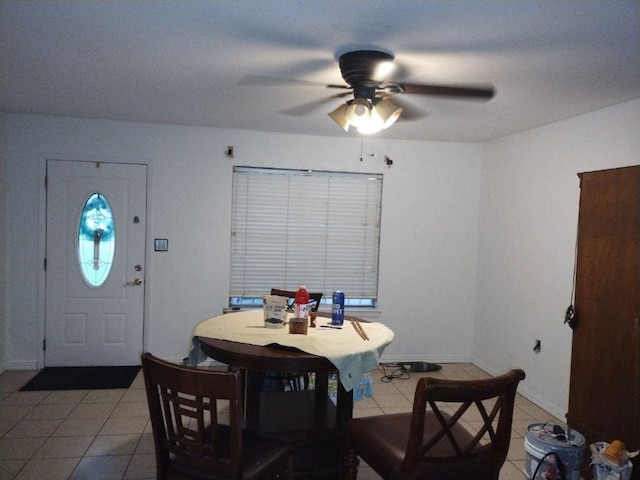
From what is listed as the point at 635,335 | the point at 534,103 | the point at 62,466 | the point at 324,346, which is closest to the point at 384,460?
the point at 324,346

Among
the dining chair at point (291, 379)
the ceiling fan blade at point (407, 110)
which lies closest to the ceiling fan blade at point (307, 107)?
the ceiling fan blade at point (407, 110)

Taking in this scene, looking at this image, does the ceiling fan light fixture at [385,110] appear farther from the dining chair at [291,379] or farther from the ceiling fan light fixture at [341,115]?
the dining chair at [291,379]

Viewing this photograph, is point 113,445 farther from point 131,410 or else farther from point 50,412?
point 50,412

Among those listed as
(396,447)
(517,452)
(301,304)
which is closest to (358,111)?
(301,304)

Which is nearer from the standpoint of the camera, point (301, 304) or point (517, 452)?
point (301, 304)

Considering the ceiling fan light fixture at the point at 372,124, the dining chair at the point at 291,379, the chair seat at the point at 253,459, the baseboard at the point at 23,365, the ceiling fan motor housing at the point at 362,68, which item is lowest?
the baseboard at the point at 23,365

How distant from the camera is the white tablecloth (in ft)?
7.34

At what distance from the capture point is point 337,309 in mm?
2863

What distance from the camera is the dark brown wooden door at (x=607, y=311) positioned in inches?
105

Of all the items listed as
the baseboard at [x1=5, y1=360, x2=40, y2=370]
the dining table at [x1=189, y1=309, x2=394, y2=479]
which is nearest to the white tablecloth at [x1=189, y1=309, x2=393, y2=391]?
the dining table at [x1=189, y1=309, x2=394, y2=479]

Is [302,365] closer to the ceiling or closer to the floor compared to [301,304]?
closer to the floor

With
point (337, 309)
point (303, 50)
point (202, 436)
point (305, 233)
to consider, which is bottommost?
point (202, 436)

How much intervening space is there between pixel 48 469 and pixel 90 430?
49 centimetres

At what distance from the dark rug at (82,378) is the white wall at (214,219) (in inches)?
11.1
